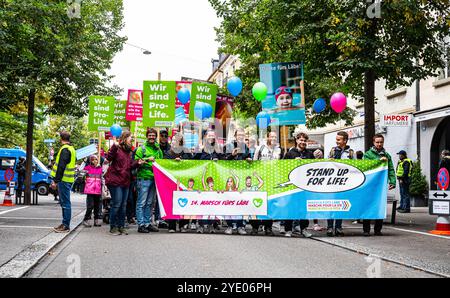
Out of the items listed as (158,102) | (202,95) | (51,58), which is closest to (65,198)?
(158,102)

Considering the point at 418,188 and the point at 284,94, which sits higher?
the point at 284,94

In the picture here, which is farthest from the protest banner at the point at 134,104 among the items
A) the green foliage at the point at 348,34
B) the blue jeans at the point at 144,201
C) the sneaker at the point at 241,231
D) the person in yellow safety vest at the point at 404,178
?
the sneaker at the point at 241,231

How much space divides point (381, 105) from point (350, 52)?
14353 millimetres

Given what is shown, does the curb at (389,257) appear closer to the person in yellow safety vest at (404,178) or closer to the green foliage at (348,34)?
the green foliage at (348,34)

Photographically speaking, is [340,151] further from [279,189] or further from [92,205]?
[92,205]

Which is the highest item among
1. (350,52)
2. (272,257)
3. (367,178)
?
(350,52)

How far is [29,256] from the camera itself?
804 cm

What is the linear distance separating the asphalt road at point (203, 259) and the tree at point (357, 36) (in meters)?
5.96

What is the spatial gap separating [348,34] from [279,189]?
4823mm

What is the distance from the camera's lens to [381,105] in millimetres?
28422

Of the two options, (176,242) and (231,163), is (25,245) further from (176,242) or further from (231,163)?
(231,163)

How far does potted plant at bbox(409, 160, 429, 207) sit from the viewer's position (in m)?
23.2
